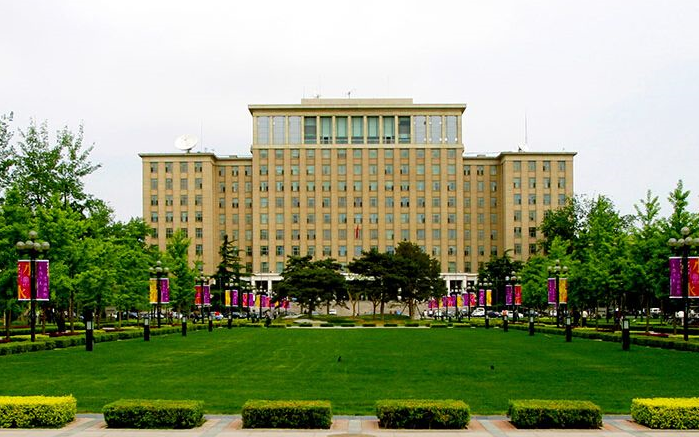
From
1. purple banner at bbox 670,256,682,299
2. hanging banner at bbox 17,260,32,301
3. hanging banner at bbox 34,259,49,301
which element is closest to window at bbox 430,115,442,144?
purple banner at bbox 670,256,682,299

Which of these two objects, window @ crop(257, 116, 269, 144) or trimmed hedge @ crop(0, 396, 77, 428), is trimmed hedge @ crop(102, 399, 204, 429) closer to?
trimmed hedge @ crop(0, 396, 77, 428)

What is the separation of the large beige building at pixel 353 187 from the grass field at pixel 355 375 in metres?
100

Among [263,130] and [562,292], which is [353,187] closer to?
[263,130]

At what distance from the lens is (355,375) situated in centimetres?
2508

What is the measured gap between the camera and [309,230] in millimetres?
140000

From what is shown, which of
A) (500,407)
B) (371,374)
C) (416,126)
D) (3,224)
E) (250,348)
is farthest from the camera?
(416,126)

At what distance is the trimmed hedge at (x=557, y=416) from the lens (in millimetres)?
14953

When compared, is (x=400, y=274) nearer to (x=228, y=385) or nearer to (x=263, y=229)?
(x=263, y=229)

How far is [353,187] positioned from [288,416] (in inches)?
4924

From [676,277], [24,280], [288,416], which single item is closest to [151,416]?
[288,416]

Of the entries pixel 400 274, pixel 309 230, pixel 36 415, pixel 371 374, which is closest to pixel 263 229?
pixel 309 230

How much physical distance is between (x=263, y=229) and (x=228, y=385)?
119 meters

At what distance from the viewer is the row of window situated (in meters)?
138

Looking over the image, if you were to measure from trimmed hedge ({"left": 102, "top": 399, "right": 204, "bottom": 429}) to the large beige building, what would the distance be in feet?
404
